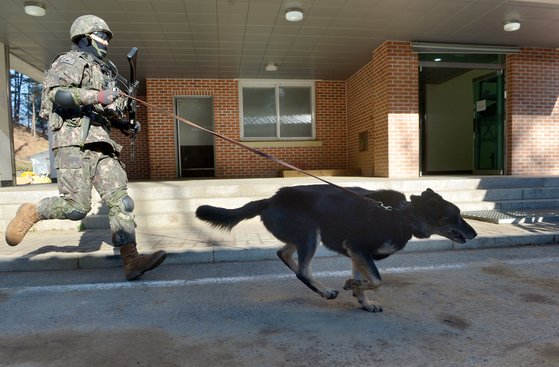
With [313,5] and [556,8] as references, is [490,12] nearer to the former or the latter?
[556,8]

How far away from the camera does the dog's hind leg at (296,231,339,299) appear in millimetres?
3004

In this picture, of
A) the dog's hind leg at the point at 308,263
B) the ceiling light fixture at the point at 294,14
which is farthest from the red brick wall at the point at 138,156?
the dog's hind leg at the point at 308,263

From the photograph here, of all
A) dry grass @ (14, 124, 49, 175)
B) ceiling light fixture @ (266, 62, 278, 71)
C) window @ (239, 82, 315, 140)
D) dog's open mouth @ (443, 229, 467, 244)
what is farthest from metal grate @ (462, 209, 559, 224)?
dry grass @ (14, 124, 49, 175)

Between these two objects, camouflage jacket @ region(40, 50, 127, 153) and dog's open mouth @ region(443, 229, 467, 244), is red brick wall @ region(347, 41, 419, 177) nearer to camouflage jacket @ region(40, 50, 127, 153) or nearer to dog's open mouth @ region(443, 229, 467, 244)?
dog's open mouth @ region(443, 229, 467, 244)

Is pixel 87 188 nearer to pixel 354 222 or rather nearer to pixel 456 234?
pixel 354 222

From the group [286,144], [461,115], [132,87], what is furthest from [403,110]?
[132,87]

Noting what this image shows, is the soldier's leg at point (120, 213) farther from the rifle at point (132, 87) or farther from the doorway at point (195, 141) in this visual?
the doorway at point (195, 141)

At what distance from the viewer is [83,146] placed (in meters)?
3.74

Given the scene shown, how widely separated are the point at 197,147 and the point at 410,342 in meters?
11.4

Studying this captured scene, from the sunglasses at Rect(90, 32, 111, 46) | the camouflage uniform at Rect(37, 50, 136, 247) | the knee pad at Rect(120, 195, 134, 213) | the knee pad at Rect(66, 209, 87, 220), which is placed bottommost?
the knee pad at Rect(66, 209, 87, 220)

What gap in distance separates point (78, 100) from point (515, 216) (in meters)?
6.62

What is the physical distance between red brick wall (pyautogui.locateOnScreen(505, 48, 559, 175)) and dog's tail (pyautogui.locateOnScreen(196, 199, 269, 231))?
942 cm

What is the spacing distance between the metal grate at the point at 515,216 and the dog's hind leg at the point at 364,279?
14.2 feet

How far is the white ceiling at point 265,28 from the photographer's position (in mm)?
7281
